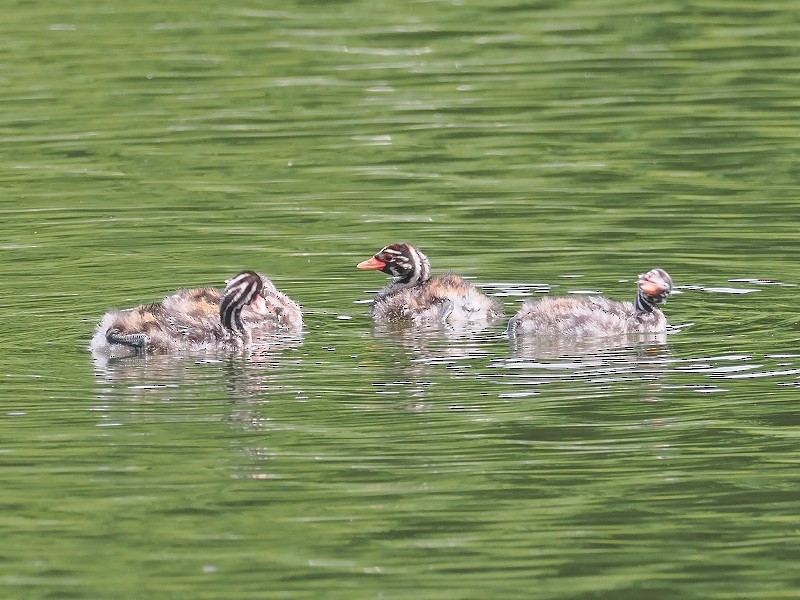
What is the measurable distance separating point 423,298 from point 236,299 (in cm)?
146

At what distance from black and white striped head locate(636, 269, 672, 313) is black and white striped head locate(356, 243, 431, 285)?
1.82m

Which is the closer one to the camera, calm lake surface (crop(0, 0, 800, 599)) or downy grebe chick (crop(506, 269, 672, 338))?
calm lake surface (crop(0, 0, 800, 599))

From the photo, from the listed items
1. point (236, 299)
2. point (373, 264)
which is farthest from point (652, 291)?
point (236, 299)

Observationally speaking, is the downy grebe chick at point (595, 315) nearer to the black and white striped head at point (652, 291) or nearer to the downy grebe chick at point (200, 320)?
the black and white striped head at point (652, 291)

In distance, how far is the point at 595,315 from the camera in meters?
12.3

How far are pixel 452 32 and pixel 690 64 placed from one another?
346 cm

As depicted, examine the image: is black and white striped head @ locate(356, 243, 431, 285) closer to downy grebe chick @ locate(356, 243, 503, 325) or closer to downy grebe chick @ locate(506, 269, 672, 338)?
downy grebe chick @ locate(356, 243, 503, 325)

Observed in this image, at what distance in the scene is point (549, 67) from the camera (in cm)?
2220

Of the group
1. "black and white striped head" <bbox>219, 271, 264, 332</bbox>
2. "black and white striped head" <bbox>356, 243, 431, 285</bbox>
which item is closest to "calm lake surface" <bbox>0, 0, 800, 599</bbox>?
"black and white striped head" <bbox>356, 243, 431, 285</bbox>

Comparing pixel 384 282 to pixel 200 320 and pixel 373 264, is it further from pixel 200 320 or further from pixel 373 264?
pixel 200 320

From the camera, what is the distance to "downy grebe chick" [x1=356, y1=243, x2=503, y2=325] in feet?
42.6

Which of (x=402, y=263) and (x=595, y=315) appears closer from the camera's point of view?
(x=595, y=315)

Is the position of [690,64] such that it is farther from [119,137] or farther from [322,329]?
[322,329]

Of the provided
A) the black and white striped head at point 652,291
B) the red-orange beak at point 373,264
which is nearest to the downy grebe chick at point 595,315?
the black and white striped head at point 652,291
